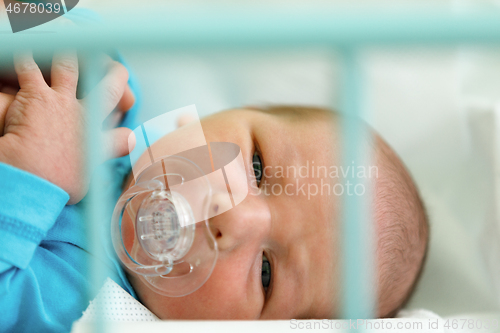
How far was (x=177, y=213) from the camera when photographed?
→ 56 centimetres

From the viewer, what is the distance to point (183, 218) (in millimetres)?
559

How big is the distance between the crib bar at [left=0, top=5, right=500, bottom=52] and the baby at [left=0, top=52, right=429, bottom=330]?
12.4 inches

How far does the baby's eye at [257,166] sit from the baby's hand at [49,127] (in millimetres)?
Answer: 239

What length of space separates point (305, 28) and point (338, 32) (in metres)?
0.02

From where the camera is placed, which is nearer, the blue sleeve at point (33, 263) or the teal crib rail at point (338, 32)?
the teal crib rail at point (338, 32)

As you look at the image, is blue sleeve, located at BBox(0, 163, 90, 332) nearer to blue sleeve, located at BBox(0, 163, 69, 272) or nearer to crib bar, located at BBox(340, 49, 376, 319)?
blue sleeve, located at BBox(0, 163, 69, 272)

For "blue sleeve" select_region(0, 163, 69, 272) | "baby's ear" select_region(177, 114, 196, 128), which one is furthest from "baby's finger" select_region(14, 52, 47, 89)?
"baby's ear" select_region(177, 114, 196, 128)

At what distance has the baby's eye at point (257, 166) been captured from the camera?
0.61 metres

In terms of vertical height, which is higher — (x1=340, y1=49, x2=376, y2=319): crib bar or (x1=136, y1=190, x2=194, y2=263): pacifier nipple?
(x1=340, y1=49, x2=376, y2=319): crib bar

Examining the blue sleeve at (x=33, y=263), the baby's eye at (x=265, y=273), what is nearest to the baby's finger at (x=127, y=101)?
the blue sleeve at (x=33, y=263)

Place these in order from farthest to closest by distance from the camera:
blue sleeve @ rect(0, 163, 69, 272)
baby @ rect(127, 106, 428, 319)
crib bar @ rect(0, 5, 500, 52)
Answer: baby @ rect(127, 106, 428, 319) < blue sleeve @ rect(0, 163, 69, 272) < crib bar @ rect(0, 5, 500, 52)

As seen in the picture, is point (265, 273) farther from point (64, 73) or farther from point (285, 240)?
point (64, 73)

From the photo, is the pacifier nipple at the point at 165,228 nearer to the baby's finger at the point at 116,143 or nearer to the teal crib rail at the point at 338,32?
the baby's finger at the point at 116,143

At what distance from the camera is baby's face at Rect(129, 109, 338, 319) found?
582 millimetres
